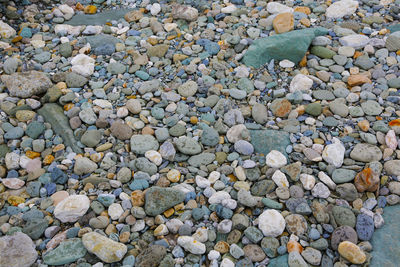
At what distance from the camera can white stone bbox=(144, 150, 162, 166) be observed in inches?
93.3

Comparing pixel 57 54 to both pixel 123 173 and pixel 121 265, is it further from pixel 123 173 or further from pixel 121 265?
pixel 121 265

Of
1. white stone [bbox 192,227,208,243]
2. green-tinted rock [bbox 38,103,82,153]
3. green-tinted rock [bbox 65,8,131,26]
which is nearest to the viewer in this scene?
white stone [bbox 192,227,208,243]

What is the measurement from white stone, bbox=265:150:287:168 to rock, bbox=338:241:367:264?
2.02ft

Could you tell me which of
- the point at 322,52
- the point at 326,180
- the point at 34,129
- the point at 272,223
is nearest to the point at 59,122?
the point at 34,129

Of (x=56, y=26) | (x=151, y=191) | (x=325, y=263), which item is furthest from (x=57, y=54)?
(x=325, y=263)

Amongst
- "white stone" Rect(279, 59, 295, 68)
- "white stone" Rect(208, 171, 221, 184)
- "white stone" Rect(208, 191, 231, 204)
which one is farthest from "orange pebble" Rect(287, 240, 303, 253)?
"white stone" Rect(279, 59, 295, 68)

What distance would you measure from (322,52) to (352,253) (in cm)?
179

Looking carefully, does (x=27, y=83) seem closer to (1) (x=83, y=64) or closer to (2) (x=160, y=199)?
(1) (x=83, y=64)

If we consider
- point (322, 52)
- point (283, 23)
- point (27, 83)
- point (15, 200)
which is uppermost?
point (283, 23)

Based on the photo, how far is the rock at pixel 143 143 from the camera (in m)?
2.43

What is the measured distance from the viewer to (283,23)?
3.24 m

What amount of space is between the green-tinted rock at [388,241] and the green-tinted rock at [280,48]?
146 centimetres

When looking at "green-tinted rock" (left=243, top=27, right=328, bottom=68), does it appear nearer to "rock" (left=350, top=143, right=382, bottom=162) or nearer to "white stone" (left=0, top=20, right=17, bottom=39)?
"rock" (left=350, top=143, right=382, bottom=162)

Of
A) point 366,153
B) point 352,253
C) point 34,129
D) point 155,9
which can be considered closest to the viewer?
point 352,253
